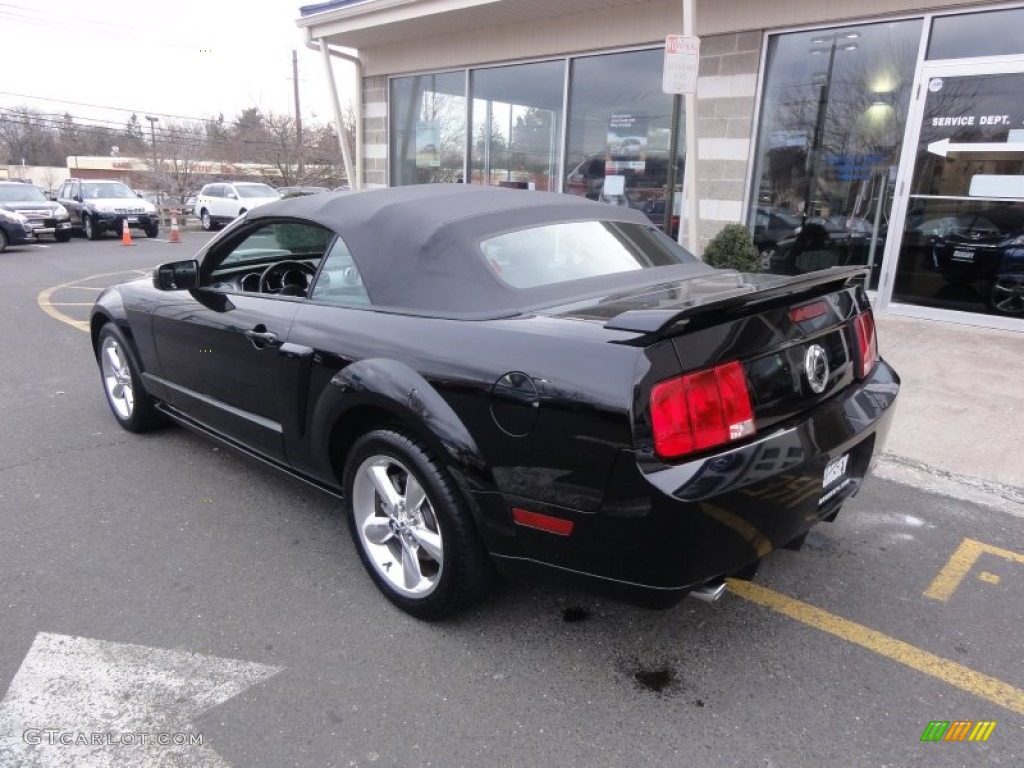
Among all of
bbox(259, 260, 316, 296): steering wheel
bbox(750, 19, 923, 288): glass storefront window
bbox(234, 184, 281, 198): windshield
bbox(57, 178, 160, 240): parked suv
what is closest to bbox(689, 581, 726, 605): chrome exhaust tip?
bbox(259, 260, 316, 296): steering wheel

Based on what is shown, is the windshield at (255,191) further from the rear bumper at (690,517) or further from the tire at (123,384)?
the rear bumper at (690,517)

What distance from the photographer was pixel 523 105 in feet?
35.8

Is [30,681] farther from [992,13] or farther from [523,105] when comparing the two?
[523,105]

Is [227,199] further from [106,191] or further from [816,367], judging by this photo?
[816,367]

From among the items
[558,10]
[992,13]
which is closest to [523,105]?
[558,10]

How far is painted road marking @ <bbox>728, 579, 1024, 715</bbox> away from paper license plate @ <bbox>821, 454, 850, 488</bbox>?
60cm

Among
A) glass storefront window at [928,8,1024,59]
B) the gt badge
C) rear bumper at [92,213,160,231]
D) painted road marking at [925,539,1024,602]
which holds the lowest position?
painted road marking at [925,539,1024,602]

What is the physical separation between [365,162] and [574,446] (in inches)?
503

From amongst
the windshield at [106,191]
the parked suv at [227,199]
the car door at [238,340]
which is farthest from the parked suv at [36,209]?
the car door at [238,340]

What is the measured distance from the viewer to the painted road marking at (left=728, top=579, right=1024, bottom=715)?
93.4 inches

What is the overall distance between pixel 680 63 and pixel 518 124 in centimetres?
513

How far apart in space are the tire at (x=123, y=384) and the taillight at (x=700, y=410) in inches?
143

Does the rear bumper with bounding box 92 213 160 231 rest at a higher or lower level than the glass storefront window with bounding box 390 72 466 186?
lower

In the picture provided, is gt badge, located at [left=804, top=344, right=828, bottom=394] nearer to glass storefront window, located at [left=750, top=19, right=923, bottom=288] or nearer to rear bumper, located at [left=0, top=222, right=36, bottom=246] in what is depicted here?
glass storefront window, located at [left=750, top=19, right=923, bottom=288]
